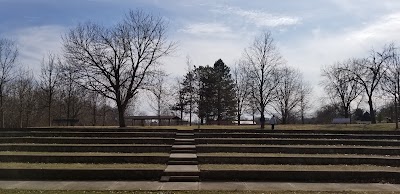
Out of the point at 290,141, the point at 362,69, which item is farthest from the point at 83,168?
the point at 362,69

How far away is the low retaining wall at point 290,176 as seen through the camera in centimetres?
1295

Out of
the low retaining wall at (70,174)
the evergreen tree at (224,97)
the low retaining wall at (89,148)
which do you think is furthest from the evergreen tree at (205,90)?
the low retaining wall at (70,174)

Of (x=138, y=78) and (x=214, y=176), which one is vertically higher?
(x=138, y=78)

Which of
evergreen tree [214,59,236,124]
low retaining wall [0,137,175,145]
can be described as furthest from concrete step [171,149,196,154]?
evergreen tree [214,59,236,124]

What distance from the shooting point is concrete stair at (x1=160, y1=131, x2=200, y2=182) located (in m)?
12.8

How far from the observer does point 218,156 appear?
15438mm

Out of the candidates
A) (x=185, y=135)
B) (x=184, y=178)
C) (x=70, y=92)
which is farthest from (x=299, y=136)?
(x=70, y=92)

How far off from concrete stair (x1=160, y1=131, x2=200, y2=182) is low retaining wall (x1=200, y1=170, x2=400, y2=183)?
49cm

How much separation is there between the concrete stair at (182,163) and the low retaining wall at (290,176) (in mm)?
490

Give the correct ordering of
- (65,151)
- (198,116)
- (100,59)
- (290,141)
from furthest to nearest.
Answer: (198,116) < (100,59) < (290,141) < (65,151)

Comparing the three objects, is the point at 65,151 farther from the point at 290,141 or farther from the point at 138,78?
the point at 138,78

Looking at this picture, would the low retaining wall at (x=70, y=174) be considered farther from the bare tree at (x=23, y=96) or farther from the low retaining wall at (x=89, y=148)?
the bare tree at (x=23, y=96)

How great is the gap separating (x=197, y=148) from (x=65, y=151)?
241 inches

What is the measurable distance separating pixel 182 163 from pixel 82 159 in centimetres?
395
